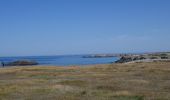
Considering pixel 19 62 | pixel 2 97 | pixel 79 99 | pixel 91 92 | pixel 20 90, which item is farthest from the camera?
pixel 19 62

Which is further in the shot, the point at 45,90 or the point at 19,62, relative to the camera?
the point at 19,62

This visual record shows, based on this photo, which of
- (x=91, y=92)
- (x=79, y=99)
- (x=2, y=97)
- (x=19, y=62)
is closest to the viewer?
(x=79, y=99)

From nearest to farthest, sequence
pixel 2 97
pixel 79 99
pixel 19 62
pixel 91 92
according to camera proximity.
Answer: pixel 79 99, pixel 2 97, pixel 91 92, pixel 19 62

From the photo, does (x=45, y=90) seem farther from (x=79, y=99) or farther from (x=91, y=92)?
(x=79, y=99)

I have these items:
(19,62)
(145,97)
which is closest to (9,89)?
(145,97)

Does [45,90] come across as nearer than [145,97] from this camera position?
No

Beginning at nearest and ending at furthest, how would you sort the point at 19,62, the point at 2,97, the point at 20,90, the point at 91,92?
the point at 2,97 < the point at 91,92 < the point at 20,90 < the point at 19,62

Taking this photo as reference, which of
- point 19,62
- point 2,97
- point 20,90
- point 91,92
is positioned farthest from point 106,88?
point 19,62

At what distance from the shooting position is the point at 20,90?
2772 centimetres

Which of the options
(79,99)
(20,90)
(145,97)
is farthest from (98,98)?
(20,90)

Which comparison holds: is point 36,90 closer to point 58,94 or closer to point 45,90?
point 45,90

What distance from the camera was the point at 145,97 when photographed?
23250mm

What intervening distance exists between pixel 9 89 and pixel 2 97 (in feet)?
13.8

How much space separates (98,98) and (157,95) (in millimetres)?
4108
